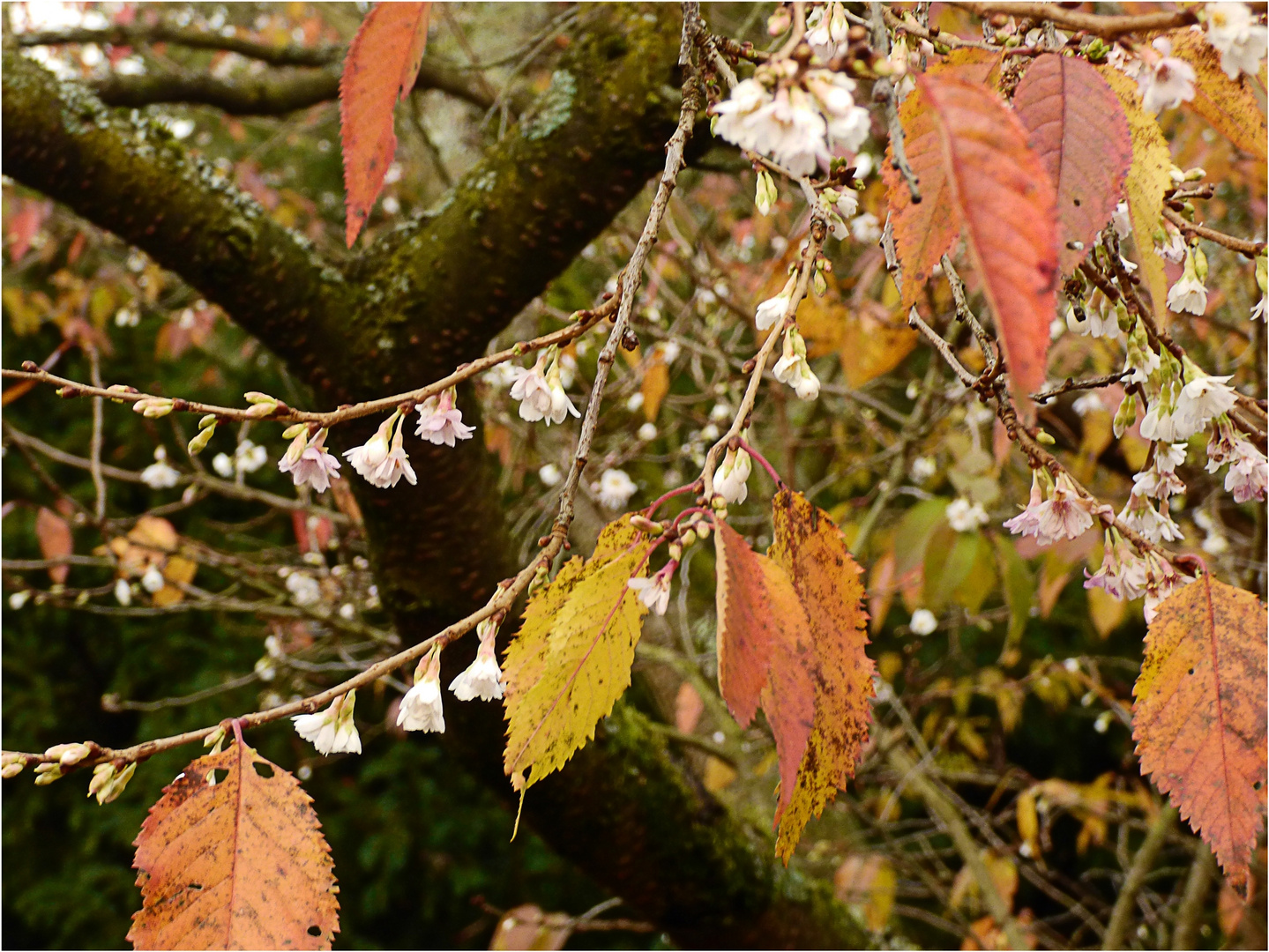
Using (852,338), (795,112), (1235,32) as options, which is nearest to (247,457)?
Answer: (852,338)

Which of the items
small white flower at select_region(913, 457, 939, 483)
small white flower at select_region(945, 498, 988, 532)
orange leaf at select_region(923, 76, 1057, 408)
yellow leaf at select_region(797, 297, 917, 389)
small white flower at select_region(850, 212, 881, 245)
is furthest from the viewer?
small white flower at select_region(913, 457, 939, 483)

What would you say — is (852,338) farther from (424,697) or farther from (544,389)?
(424,697)

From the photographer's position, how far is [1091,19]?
0.36 m

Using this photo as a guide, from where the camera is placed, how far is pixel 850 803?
227cm

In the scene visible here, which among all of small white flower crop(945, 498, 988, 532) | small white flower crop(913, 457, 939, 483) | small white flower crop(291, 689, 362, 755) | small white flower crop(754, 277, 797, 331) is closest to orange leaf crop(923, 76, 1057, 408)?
small white flower crop(754, 277, 797, 331)

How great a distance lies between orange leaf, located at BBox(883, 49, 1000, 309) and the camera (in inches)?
15.2

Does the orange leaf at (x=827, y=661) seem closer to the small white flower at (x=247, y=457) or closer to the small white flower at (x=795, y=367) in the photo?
the small white flower at (x=795, y=367)

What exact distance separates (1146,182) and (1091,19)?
89mm

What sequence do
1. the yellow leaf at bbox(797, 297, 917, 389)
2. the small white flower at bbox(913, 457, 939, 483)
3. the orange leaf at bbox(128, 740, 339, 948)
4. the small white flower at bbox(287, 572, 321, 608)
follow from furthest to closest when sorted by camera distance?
1. the small white flower at bbox(913, 457, 939, 483)
2. the small white flower at bbox(287, 572, 321, 608)
3. the yellow leaf at bbox(797, 297, 917, 389)
4. the orange leaf at bbox(128, 740, 339, 948)

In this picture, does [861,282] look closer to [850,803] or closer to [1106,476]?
[1106,476]

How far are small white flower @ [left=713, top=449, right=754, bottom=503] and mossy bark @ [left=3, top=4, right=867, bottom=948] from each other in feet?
1.91

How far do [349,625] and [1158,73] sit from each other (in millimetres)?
1621

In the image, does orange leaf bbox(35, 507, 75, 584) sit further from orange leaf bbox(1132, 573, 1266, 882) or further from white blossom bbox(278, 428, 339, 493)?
orange leaf bbox(1132, 573, 1266, 882)

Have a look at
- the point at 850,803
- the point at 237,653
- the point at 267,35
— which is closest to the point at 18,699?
the point at 237,653
